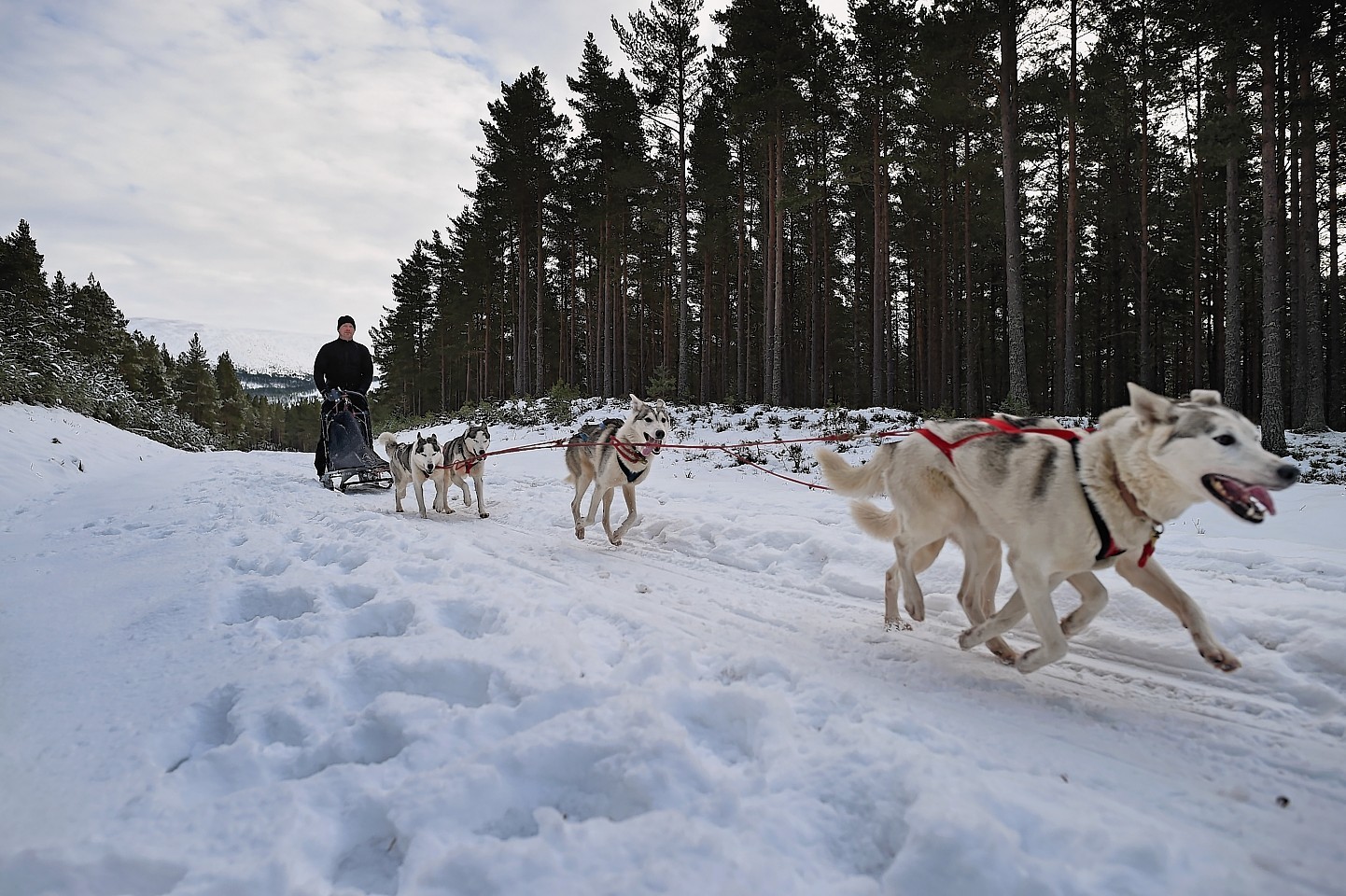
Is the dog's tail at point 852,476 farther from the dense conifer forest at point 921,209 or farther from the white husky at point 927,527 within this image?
the dense conifer forest at point 921,209

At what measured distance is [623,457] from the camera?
6.20 meters

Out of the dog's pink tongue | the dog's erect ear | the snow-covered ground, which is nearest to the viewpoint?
the snow-covered ground

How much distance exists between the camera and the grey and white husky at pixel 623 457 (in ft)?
20.3

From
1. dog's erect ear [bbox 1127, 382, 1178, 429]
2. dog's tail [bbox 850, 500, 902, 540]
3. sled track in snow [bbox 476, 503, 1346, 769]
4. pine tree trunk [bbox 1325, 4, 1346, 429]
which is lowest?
sled track in snow [bbox 476, 503, 1346, 769]

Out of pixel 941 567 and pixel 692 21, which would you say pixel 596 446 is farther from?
pixel 692 21

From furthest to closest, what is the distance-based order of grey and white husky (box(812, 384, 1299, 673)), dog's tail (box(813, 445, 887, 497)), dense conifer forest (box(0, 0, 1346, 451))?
dense conifer forest (box(0, 0, 1346, 451)) → dog's tail (box(813, 445, 887, 497)) → grey and white husky (box(812, 384, 1299, 673))

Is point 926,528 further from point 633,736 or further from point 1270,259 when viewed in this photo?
point 1270,259

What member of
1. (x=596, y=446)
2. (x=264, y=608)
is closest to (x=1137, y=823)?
(x=264, y=608)

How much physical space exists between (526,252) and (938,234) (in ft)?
63.6

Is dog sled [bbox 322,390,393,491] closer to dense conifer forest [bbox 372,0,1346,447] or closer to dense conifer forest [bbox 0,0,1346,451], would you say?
dense conifer forest [bbox 0,0,1346,451]

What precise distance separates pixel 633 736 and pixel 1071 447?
253 centimetres

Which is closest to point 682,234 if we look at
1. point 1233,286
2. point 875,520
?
point 1233,286

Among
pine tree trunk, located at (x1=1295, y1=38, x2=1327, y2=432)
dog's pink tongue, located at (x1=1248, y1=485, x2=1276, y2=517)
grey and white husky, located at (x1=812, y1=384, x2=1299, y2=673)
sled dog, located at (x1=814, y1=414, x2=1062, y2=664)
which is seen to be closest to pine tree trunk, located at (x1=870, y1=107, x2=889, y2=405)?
pine tree trunk, located at (x1=1295, y1=38, x2=1327, y2=432)

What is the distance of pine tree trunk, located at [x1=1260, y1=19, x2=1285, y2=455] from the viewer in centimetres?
1115
